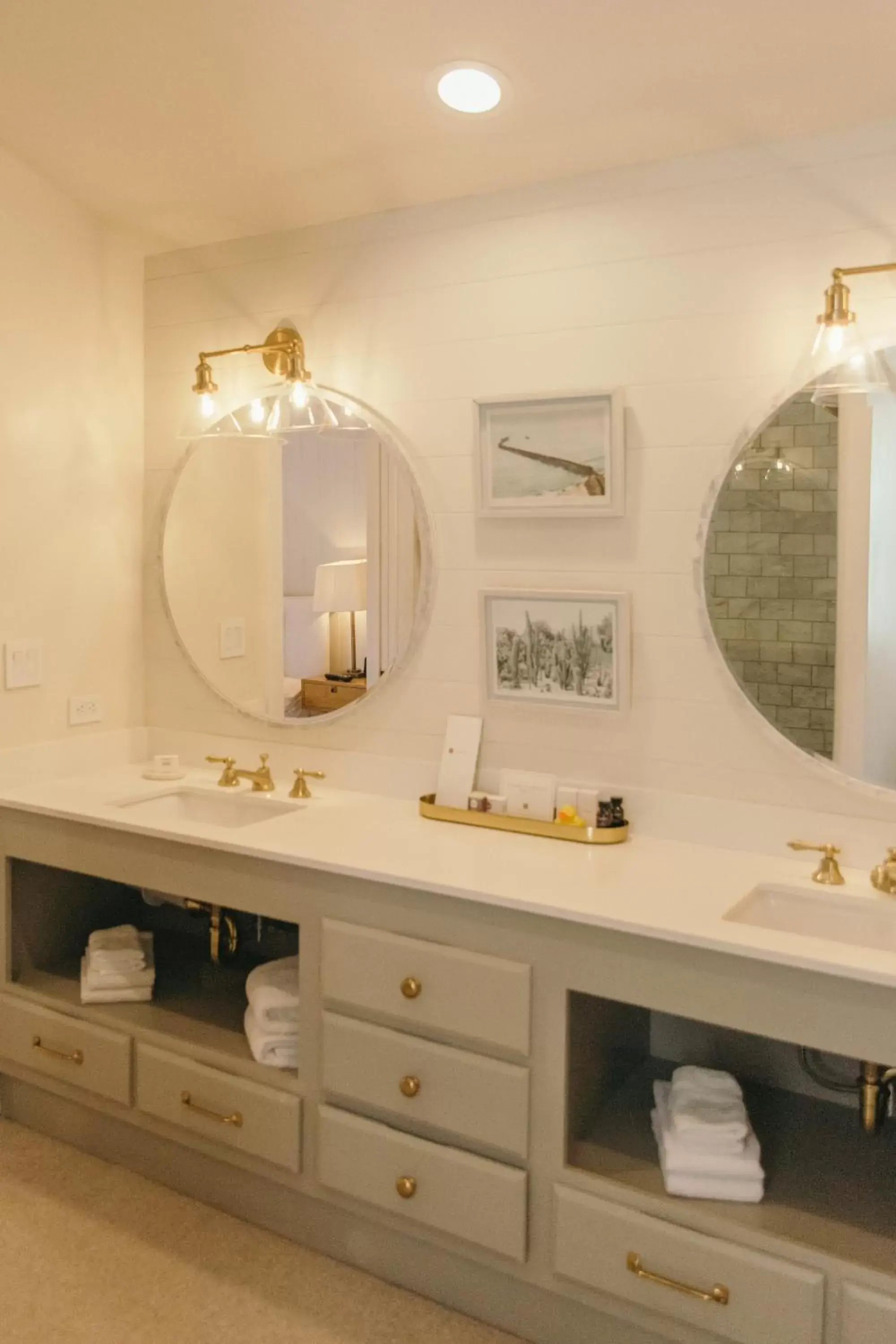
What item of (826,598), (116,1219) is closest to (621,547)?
(826,598)

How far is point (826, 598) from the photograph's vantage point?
2.03m

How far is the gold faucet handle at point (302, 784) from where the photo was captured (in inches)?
103

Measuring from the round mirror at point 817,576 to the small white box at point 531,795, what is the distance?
0.46m

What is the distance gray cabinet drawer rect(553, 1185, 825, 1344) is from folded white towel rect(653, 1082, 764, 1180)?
0.09m

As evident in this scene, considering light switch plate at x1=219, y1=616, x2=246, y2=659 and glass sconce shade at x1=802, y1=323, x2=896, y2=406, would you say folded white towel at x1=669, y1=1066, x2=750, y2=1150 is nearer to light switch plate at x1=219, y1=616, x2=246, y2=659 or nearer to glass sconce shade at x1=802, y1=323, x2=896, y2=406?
glass sconce shade at x1=802, y1=323, x2=896, y2=406

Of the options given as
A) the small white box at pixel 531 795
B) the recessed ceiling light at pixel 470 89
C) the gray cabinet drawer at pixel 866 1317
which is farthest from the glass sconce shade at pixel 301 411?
the gray cabinet drawer at pixel 866 1317

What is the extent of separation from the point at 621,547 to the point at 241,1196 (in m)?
1.57

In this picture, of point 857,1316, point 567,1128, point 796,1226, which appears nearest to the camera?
point 857,1316

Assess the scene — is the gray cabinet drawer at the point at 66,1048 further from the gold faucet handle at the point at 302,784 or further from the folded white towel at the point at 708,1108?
the folded white towel at the point at 708,1108

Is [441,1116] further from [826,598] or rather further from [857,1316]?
[826,598]

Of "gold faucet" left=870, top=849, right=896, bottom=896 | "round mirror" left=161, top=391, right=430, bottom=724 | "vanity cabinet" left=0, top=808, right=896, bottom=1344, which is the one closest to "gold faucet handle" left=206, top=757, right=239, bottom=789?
"round mirror" left=161, top=391, right=430, bottom=724

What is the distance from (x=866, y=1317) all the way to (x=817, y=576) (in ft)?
3.95

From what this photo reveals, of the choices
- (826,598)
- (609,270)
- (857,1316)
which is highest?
(609,270)

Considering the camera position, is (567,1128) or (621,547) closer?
(567,1128)
